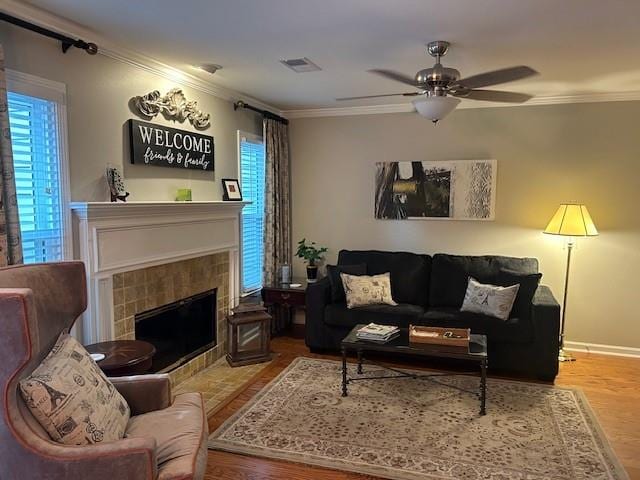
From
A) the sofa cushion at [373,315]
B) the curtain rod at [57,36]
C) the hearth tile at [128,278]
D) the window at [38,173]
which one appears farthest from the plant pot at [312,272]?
the curtain rod at [57,36]

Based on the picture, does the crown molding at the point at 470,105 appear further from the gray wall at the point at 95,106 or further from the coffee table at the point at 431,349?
the coffee table at the point at 431,349

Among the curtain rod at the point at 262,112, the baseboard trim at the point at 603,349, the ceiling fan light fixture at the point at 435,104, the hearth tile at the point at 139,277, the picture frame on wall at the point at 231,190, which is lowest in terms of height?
the baseboard trim at the point at 603,349

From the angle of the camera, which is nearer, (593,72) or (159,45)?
(159,45)

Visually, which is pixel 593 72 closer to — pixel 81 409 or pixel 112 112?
pixel 112 112

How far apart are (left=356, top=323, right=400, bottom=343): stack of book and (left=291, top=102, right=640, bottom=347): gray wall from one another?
5.65ft

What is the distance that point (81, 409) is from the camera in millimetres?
1878

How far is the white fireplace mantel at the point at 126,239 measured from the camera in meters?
2.94

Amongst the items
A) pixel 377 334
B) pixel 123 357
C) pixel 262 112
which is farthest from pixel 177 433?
pixel 262 112

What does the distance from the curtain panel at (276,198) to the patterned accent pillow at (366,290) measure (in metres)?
0.91

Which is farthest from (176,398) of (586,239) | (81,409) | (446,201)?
(586,239)

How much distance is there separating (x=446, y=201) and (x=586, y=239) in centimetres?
137

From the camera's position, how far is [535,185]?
15.6 feet

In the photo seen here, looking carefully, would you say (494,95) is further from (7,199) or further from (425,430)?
(7,199)

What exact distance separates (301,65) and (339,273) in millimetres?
2029
